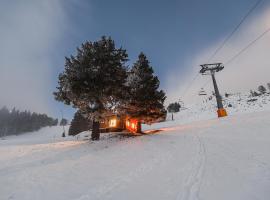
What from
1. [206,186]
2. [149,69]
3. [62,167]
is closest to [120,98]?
[149,69]

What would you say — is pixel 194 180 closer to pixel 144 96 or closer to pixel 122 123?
pixel 144 96

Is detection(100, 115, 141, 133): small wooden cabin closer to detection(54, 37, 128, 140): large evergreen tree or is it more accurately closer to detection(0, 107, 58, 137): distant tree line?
detection(54, 37, 128, 140): large evergreen tree

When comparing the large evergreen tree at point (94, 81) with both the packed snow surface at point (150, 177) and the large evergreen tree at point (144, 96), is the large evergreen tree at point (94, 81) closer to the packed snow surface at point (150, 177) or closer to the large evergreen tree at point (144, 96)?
the large evergreen tree at point (144, 96)

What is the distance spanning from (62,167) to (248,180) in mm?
8668

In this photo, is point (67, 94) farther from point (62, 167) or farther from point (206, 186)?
point (206, 186)

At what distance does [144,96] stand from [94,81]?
7.53 meters

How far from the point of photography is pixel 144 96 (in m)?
24.7

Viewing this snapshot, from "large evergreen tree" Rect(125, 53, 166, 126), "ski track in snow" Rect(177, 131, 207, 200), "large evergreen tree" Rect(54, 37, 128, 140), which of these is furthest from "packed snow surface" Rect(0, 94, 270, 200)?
"large evergreen tree" Rect(125, 53, 166, 126)

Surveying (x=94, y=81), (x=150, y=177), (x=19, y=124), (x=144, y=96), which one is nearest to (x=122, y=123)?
(x=144, y=96)

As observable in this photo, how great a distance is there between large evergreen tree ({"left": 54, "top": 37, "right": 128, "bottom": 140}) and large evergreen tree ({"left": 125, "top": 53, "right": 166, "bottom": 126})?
303 centimetres

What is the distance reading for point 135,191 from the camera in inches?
260

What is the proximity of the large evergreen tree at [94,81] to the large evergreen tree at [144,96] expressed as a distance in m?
3.03

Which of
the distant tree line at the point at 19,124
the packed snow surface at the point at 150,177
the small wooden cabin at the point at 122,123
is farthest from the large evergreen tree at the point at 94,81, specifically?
the distant tree line at the point at 19,124

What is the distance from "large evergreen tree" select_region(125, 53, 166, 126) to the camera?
24.5m
